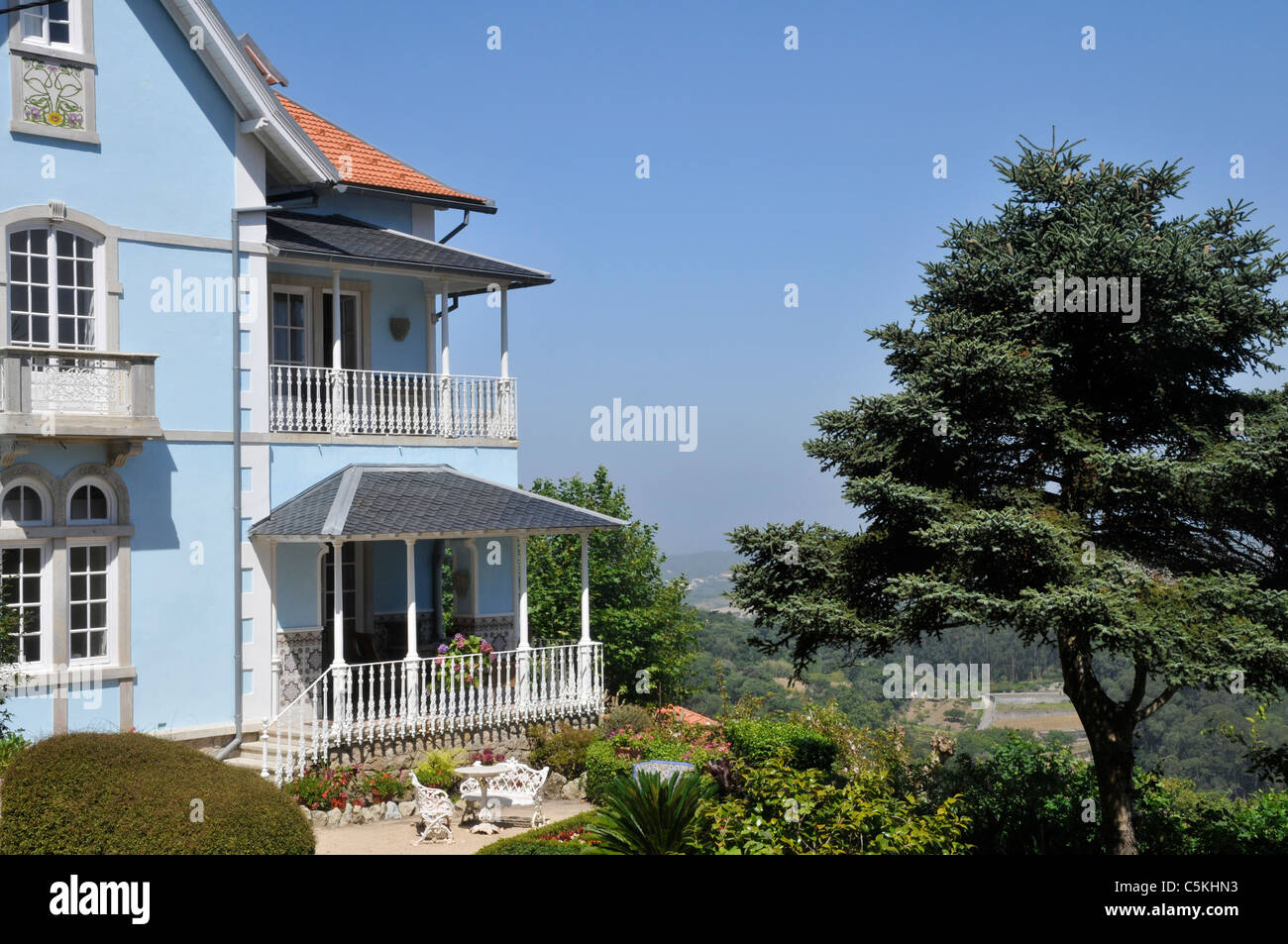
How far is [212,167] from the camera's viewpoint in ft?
60.0

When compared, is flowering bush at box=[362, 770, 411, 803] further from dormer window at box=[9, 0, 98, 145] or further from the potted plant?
dormer window at box=[9, 0, 98, 145]

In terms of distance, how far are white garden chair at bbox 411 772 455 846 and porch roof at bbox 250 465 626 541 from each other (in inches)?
150

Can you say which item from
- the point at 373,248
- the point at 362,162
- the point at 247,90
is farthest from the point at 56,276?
the point at 362,162

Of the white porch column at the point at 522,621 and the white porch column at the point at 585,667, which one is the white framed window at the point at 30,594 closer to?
the white porch column at the point at 522,621

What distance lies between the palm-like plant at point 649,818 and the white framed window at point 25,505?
8.68 m

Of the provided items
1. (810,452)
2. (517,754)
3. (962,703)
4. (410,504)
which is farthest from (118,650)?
(962,703)

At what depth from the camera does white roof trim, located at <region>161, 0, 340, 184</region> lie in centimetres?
1780

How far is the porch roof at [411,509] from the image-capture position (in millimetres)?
17906

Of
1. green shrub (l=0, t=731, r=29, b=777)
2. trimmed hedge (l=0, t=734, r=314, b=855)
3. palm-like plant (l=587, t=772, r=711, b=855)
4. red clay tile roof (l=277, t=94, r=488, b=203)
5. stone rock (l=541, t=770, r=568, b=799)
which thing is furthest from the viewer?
red clay tile roof (l=277, t=94, r=488, b=203)

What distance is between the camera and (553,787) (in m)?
18.4

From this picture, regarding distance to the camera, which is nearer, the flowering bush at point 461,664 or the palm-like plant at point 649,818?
the palm-like plant at point 649,818

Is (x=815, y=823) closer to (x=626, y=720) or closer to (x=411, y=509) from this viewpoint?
(x=626, y=720)

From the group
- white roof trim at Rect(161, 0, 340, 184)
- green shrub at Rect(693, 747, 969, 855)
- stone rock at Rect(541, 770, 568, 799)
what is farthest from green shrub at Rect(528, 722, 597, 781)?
white roof trim at Rect(161, 0, 340, 184)

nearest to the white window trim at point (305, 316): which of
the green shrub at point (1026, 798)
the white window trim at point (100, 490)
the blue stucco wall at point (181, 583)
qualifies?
the blue stucco wall at point (181, 583)
